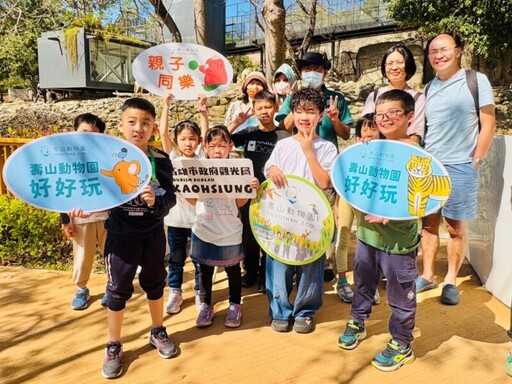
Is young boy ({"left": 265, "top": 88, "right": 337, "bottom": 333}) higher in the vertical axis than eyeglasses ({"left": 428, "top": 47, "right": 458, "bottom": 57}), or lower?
lower

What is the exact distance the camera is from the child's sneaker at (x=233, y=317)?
2864mm

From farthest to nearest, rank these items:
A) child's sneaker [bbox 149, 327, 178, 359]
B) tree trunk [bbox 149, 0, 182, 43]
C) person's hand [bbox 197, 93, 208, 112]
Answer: tree trunk [bbox 149, 0, 182, 43], person's hand [bbox 197, 93, 208, 112], child's sneaker [bbox 149, 327, 178, 359]

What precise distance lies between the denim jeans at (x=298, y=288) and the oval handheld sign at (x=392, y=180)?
0.64 m

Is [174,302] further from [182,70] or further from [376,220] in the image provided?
[182,70]

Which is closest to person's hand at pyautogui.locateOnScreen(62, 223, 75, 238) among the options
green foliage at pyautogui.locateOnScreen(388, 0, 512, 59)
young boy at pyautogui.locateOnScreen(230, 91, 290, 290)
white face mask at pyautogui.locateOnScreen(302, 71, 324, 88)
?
young boy at pyautogui.locateOnScreen(230, 91, 290, 290)

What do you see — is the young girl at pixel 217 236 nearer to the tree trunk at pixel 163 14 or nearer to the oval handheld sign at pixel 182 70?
the oval handheld sign at pixel 182 70

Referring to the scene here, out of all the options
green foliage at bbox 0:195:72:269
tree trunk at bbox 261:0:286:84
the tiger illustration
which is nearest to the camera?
the tiger illustration

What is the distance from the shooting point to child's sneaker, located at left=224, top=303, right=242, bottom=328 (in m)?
2.86

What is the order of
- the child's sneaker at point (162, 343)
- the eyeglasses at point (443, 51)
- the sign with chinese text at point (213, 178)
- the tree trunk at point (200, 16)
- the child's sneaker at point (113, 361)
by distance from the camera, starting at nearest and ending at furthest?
the child's sneaker at point (113, 361) → the child's sneaker at point (162, 343) → the sign with chinese text at point (213, 178) → the eyeglasses at point (443, 51) → the tree trunk at point (200, 16)

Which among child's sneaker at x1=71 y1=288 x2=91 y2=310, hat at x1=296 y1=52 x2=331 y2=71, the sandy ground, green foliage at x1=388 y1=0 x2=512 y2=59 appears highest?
green foliage at x1=388 y1=0 x2=512 y2=59

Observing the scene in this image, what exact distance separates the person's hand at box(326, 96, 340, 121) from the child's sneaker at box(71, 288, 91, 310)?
2.52 m

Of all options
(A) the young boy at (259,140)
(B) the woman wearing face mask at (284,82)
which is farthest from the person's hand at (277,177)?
(B) the woman wearing face mask at (284,82)

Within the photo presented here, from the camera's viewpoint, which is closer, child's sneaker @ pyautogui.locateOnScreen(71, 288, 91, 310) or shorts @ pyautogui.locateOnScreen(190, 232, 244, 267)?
shorts @ pyautogui.locateOnScreen(190, 232, 244, 267)

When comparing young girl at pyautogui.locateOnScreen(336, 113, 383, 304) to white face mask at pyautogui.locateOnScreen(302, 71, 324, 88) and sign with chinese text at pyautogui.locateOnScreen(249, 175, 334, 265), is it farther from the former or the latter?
sign with chinese text at pyautogui.locateOnScreen(249, 175, 334, 265)
